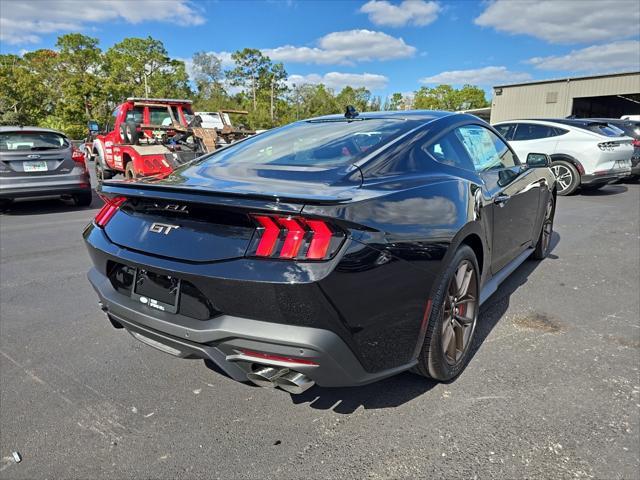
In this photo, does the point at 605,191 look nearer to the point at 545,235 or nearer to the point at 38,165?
the point at 545,235

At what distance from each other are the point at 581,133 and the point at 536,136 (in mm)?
912

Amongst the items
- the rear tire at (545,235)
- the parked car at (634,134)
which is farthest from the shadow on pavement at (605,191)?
the rear tire at (545,235)

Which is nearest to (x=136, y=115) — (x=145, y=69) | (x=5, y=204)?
(x=5, y=204)

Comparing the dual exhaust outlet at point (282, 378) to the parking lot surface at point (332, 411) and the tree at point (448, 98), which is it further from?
the tree at point (448, 98)

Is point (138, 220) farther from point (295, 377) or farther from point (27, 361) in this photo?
point (27, 361)

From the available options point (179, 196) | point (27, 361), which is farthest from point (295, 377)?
point (27, 361)

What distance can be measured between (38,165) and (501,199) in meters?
7.58

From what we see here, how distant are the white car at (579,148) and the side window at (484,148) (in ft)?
22.3

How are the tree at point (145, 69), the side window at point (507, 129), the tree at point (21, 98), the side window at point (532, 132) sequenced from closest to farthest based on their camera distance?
the side window at point (532, 132) → the side window at point (507, 129) → the tree at point (21, 98) → the tree at point (145, 69)

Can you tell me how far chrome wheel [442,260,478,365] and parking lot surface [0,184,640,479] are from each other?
0.19m

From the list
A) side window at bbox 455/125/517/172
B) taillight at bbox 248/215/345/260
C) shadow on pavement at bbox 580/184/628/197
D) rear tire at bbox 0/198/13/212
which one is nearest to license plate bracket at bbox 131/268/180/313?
taillight at bbox 248/215/345/260

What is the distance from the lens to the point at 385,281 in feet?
6.23

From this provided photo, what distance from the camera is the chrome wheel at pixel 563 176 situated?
9.77m

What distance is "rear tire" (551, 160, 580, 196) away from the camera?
9672 mm
